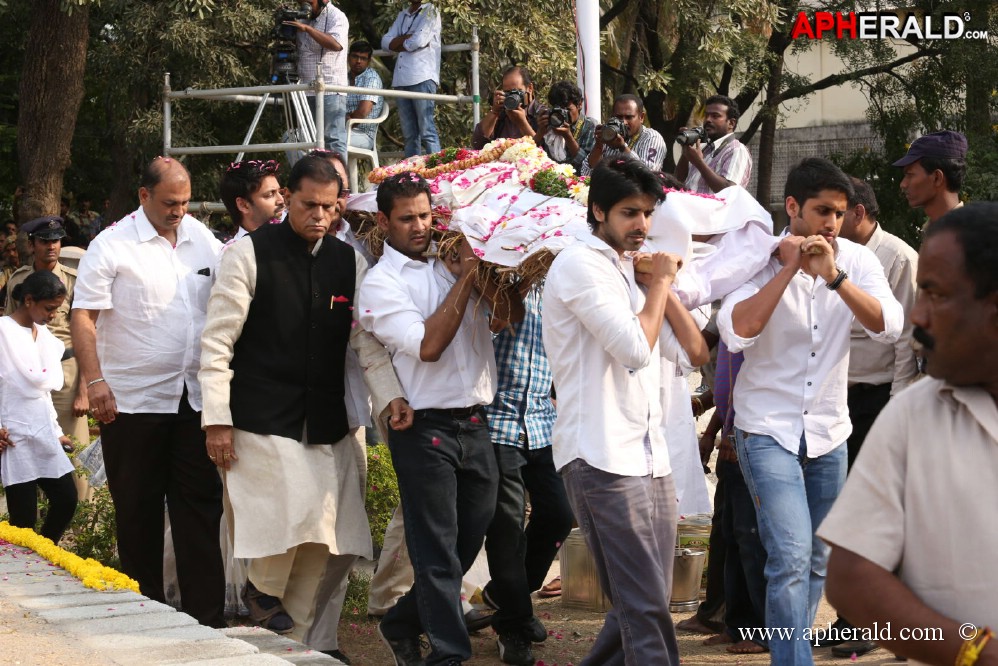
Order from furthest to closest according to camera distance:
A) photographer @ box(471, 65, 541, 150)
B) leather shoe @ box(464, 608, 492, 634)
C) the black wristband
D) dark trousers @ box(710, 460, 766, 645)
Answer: photographer @ box(471, 65, 541, 150) → leather shoe @ box(464, 608, 492, 634) → dark trousers @ box(710, 460, 766, 645) → the black wristband

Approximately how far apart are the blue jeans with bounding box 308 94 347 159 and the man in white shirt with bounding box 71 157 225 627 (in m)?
3.85

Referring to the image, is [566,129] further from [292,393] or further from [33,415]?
[33,415]

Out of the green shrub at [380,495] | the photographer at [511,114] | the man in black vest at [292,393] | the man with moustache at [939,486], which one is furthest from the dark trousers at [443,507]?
the man with moustache at [939,486]

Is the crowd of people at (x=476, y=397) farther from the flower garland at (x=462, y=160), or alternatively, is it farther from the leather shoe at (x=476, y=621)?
the flower garland at (x=462, y=160)

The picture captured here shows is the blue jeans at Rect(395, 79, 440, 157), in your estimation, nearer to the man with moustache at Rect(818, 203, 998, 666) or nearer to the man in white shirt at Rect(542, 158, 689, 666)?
the man in white shirt at Rect(542, 158, 689, 666)

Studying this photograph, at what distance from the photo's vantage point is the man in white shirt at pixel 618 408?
4012mm

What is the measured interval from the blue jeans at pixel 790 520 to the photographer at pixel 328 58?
556cm

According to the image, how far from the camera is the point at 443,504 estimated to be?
4.88 metres

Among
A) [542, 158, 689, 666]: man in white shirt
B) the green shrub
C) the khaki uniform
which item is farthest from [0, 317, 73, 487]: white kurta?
[542, 158, 689, 666]: man in white shirt

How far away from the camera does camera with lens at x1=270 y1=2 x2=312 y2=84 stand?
952 cm

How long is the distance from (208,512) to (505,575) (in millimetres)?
1316

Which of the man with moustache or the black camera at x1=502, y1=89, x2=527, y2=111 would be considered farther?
the black camera at x1=502, y1=89, x2=527, y2=111

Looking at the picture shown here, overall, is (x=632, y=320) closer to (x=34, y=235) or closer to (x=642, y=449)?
(x=642, y=449)

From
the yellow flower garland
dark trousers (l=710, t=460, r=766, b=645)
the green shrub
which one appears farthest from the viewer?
the green shrub
